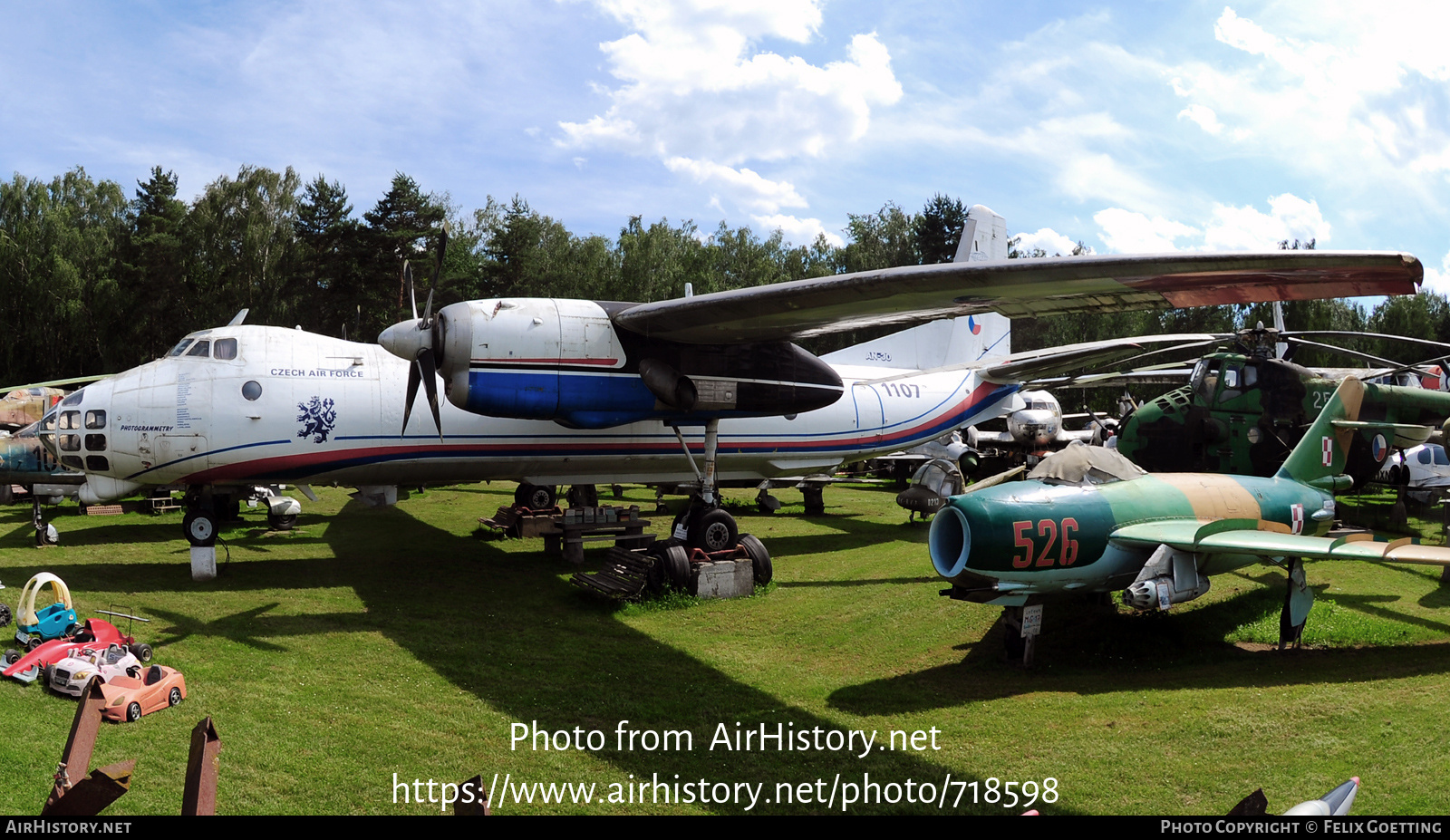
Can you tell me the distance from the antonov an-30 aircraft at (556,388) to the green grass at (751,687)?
1784mm

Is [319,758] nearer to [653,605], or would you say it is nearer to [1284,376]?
[653,605]

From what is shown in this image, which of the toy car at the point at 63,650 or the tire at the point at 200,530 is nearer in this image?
the toy car at the point at 63,650

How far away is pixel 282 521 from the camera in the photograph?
17969 millimetres

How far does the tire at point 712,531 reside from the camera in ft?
42.9

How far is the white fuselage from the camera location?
42.6ft

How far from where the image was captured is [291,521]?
18.1 metres

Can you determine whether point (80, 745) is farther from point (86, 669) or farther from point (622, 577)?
point (622, 577)

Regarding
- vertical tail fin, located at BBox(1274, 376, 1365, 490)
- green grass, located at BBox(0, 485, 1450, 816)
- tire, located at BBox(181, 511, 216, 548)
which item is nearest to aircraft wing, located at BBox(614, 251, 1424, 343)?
green grass, located at BBox(0, 485, 1450, 816)

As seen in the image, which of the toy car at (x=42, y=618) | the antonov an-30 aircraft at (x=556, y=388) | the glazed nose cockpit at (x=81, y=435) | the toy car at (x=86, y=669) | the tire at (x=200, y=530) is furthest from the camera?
the tire at (x=200, y=530)

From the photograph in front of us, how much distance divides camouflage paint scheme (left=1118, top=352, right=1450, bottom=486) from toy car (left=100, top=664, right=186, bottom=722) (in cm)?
1359

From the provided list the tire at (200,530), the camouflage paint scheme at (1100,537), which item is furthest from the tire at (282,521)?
the camouflage paint scheme at (1100,537)

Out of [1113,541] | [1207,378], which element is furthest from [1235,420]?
[1113,541]

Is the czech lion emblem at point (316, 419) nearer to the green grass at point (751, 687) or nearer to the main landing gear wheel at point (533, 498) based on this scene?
the green grass at point (751, 687)

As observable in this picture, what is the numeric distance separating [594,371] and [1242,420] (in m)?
10.4
